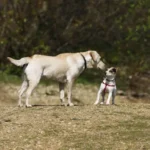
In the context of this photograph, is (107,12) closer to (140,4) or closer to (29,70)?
(140,4)

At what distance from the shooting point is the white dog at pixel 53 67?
13898 mm

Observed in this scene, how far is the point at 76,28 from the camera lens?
87.4 ft

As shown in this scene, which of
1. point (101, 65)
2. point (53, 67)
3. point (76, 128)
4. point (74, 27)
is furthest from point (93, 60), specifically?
point (74, 27)

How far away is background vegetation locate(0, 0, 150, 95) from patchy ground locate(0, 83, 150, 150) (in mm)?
11895

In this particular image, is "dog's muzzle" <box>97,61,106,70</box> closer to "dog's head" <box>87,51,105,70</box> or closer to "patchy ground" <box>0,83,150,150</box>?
"dog's head" <box>87,51,105,70</box>

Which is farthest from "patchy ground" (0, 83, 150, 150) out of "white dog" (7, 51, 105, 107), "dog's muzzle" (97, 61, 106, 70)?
"dog's muzzle" (97, 61, 106, 70)

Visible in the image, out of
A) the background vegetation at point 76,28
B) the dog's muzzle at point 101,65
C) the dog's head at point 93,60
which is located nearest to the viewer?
the dog's head at point 93,60

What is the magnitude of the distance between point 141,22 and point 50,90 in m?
5.08

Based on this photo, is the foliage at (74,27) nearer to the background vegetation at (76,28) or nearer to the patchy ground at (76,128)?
the background vegetation at (76,28)

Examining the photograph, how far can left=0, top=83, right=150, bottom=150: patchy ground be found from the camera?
1045 centimetres

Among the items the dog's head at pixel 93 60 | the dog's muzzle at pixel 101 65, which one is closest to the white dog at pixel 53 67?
the dog's head at pixel 93 60

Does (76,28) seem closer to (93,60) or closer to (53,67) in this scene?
(93,60)

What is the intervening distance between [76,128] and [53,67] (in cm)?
297

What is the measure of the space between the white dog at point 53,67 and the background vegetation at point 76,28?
36.5 feet
